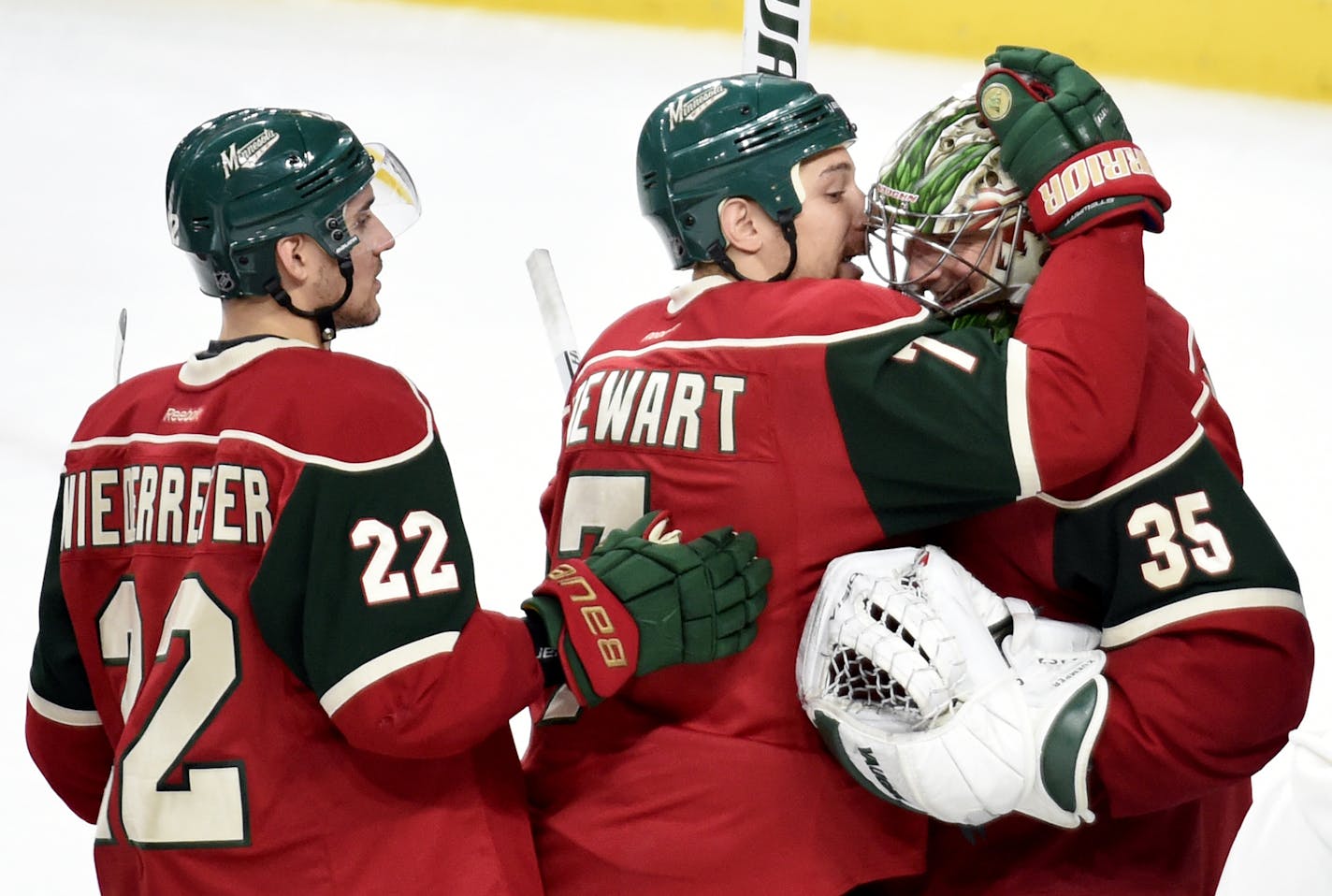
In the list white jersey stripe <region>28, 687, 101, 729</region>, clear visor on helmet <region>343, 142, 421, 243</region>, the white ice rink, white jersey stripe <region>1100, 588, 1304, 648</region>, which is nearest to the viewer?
white jersey stripe <region>1100, 588, 1304, 648</region>

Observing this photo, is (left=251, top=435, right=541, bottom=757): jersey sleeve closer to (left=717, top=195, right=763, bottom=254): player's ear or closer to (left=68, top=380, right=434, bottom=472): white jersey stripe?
(left=68, top=380, right=434, bottom=472): white jersey stripe

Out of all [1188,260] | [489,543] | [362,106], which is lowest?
[489,543]

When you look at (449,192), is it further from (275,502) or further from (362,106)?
(275,502)

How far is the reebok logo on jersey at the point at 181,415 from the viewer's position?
188cm

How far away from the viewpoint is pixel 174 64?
4.99m

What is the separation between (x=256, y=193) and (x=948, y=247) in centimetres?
84

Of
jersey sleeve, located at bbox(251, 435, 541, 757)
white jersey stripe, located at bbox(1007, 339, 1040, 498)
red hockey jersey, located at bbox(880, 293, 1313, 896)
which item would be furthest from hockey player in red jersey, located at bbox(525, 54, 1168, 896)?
jersey sleeve, located at bbox(251, 435, 541, 757)

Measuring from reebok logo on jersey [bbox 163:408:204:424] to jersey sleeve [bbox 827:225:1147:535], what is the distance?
71 centimetres

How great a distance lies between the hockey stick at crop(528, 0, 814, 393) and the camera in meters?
2.91

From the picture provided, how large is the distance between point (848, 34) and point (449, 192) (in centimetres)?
144

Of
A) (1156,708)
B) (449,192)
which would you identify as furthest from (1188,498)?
(449,192)

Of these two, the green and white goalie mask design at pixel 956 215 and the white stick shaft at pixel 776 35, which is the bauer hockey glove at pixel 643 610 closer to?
the green and white goalie mask design at pixel 956 215

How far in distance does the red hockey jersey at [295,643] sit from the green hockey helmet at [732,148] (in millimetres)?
413

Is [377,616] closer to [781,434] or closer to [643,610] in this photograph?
[643,610]
